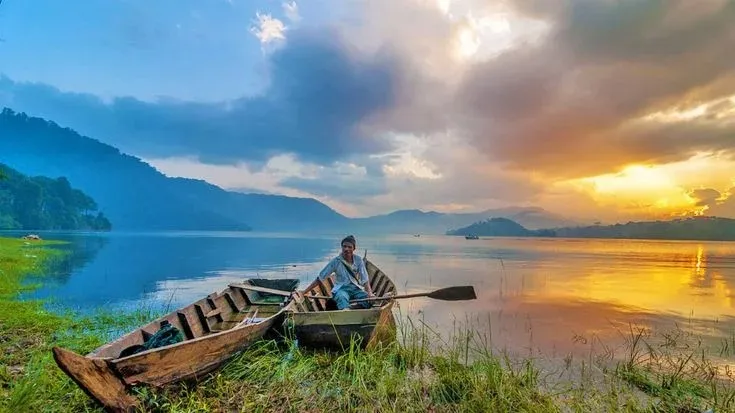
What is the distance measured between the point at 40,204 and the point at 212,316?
323 feet

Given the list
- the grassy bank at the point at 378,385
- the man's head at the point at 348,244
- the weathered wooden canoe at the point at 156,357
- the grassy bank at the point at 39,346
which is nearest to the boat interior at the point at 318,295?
the man's head at the point at 348,244

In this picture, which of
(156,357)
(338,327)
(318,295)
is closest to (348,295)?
(318,295)

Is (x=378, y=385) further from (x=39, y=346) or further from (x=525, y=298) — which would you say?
(x=525, y=298)

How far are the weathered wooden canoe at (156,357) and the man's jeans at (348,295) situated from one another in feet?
5.76

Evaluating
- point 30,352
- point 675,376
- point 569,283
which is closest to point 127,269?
point 30,352

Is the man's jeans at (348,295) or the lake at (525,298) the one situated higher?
the man's jeans at (348,295)

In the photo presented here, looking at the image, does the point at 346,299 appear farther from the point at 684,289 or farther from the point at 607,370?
the point at 684,289

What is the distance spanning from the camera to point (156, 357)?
4.48m

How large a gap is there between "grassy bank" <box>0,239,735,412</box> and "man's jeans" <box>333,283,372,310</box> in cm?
158

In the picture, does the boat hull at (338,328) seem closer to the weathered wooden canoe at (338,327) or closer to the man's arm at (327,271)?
the weathered wooden canoe at (338,327)

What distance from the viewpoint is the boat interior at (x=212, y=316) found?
5125 millimetres

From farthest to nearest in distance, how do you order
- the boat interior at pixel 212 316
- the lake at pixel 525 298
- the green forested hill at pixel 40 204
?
the green forested hill at pixel 40 204, the lake at pixel 525 298, the boat interior at pixel 212 316

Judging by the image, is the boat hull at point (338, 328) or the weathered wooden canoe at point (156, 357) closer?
the weathered wooden canoe at point (156, 357)

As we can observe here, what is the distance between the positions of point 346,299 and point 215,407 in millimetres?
3901
